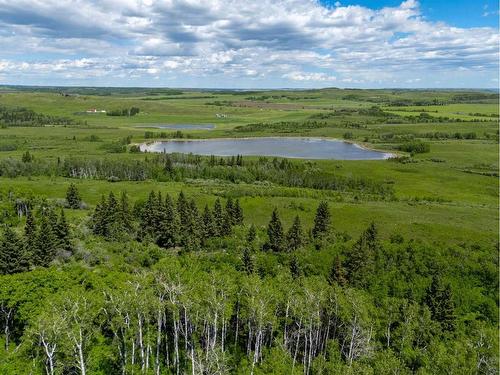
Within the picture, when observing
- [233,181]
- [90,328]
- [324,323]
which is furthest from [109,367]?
[233,181]

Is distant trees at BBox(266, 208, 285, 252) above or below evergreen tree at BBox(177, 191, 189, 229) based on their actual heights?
below

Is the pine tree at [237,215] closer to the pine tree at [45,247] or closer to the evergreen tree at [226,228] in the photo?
the evergreen tree at [226,228]

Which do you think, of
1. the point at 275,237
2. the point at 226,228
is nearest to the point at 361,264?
the point at 275,237

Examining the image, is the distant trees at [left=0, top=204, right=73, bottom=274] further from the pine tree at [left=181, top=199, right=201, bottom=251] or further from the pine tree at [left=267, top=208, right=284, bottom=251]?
the pine tree at [left=267, top=208, right=284, bottom=251]

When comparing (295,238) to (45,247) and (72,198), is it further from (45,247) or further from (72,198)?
(72,198)

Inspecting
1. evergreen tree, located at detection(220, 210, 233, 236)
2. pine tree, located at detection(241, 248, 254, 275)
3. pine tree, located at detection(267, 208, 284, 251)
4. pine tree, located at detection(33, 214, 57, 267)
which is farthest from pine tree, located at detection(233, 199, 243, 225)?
pine tree, located at detection(33, 214, 57, 267)

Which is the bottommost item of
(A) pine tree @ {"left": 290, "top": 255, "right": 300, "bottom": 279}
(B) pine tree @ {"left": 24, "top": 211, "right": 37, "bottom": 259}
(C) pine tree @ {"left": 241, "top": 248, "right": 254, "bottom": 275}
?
(A) pine tree @ {"left": 290, "top": 255, "right": 300, "bottom": 279}

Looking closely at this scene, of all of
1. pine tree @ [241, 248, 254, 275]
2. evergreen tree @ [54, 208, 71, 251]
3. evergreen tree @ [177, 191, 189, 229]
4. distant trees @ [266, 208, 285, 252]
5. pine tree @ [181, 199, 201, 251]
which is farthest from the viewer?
evergreen tree @ [177, 191, 189, 229]
